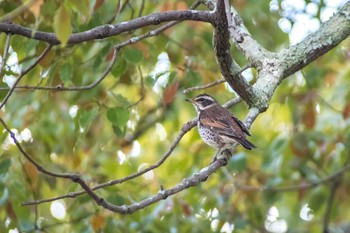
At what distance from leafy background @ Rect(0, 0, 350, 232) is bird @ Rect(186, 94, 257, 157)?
158mm

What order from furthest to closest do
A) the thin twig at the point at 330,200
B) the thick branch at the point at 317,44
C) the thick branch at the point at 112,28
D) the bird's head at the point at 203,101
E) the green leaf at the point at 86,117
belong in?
the thin twig at the point at 330,200 → the bird's head at the point at 203,101 → the green leaf at the point at 86,117 → the thick branch at the point at 317,44 → the thick branch at the point at 112,28

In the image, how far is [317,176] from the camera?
7492mm

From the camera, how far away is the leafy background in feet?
17.9

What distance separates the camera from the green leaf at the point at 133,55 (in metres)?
5.27

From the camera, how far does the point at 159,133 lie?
337 inches

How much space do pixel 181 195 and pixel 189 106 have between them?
0.92m

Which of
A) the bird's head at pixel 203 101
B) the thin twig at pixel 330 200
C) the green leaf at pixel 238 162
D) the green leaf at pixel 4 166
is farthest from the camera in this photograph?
the thin twig at pixel 330 200

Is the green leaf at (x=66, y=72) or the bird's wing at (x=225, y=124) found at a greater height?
the green leaf at (x=66, y=72)

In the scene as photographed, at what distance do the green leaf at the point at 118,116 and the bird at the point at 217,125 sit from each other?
2.41 feet

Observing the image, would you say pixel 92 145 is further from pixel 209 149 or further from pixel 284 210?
pixel 284 210

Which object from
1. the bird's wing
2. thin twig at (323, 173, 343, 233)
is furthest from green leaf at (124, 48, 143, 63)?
thin twig at (323, 173, 343, 233)

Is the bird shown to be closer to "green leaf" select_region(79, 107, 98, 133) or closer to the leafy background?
the leafy background

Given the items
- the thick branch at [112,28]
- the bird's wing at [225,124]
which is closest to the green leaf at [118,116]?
the bird's wing at [225,124]

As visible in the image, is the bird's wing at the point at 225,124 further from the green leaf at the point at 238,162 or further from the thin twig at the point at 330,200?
the thin twig at the point at 330,200
